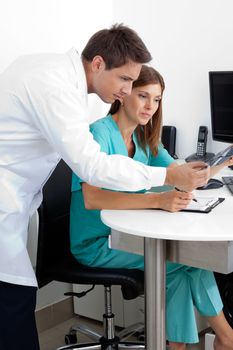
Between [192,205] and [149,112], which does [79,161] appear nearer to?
[192,205]

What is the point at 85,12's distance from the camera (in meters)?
2.62

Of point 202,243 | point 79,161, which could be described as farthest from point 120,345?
point 79,161

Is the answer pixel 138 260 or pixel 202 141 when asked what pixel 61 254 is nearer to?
pixel 138 260

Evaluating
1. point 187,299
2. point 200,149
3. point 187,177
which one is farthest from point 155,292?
point 200,149

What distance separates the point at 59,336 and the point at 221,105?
4.68 ft

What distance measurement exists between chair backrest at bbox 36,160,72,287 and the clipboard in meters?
0.57

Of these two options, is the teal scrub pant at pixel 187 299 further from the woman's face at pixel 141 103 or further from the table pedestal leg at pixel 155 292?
the woman's face at pixel 141 103

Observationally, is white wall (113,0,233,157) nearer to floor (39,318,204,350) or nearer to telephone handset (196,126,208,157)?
telephone handset (196,126,208,157)

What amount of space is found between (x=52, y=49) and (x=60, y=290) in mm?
1255

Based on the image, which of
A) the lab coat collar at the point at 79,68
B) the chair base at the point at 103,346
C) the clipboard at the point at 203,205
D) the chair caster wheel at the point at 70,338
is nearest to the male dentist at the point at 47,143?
the lab coat collar at the point at 79,68

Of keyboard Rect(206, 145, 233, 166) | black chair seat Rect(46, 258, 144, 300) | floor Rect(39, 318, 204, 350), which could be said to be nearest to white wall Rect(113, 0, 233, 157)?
keyboard Rect(206, 145, 233, 166)

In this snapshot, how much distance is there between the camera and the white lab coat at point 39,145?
1.39 meters

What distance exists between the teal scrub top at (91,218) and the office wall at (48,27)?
0.54 meters

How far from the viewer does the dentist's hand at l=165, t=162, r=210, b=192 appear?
1525 millimetres
